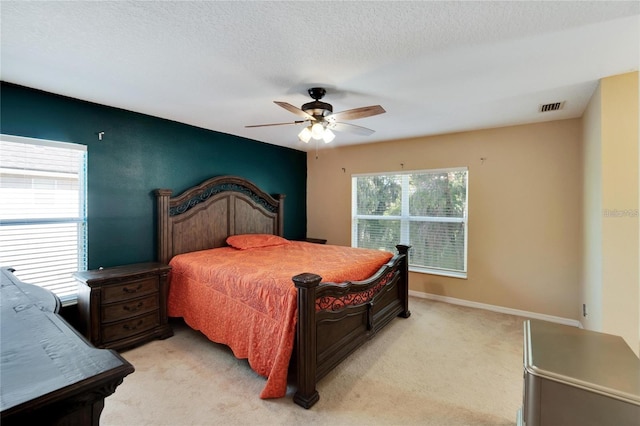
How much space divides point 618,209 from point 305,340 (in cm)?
252

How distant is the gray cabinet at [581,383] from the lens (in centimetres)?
107

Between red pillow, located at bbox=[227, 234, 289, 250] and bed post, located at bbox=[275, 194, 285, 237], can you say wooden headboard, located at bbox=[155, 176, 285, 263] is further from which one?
red pillow, located at bbox=[227, 234, 289, 250]

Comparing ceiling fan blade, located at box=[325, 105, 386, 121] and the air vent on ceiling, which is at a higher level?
the air vent on ceiling

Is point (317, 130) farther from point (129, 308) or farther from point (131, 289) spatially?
point (129, 308)

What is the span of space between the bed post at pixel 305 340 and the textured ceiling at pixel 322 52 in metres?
1.54

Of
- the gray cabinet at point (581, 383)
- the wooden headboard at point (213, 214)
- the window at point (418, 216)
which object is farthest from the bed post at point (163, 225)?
the gray cabinet at point (581, 383)

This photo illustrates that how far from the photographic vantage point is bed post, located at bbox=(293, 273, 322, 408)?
2.01 metres

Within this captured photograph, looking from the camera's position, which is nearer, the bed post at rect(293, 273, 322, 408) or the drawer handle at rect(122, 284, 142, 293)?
the bed post at rect(293, 273, 322, 408)

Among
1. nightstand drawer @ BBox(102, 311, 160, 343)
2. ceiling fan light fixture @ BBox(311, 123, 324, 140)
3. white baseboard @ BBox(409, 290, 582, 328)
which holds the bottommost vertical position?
white baseboard @ BBox(409, 290, 582, 328)

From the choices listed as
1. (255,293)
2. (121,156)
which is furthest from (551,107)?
(121,156)

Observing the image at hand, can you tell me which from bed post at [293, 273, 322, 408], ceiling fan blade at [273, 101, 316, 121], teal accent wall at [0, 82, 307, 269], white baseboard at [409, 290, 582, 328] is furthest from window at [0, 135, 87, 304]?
white baseboard at [409, 290, 582, 328]

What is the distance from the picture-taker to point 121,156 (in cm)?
317

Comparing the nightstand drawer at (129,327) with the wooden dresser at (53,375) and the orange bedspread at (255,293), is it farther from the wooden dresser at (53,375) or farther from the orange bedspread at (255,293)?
the wooden dresser at (53,375)

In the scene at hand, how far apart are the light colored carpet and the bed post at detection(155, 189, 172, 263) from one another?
88 centimetres
